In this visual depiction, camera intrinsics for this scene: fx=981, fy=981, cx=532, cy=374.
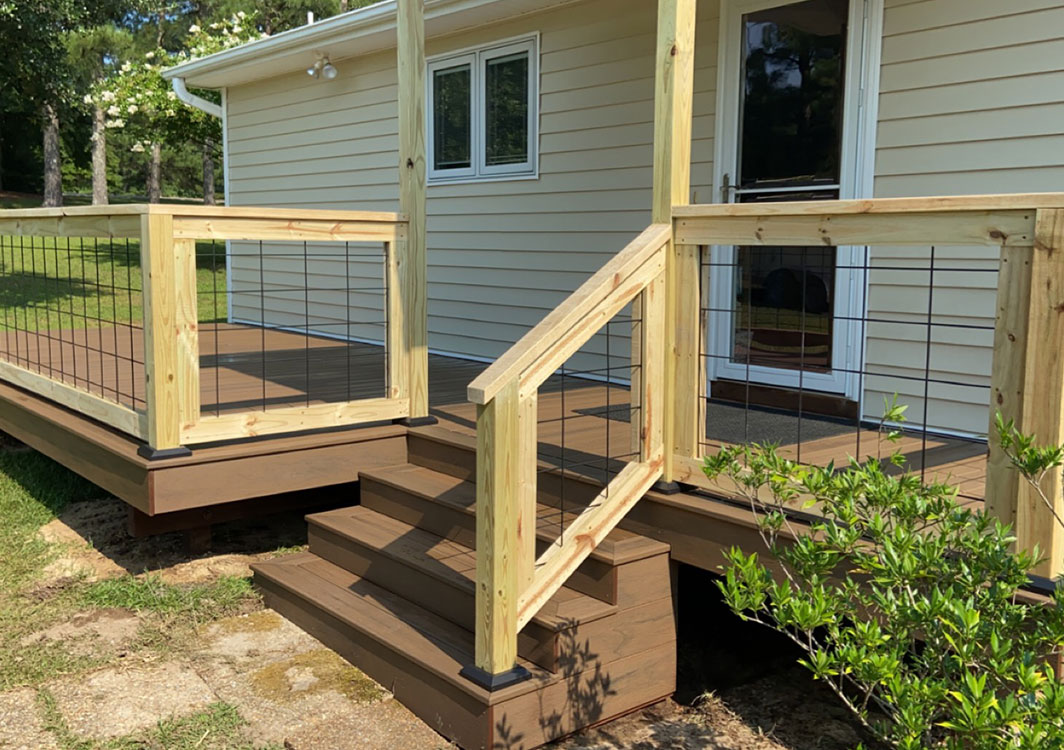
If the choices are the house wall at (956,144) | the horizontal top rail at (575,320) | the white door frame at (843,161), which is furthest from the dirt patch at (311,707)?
the house wall at (956,144)

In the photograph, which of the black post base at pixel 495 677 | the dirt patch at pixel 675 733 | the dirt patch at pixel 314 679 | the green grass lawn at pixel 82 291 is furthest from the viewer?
the green grass lawn at pixel 82 291

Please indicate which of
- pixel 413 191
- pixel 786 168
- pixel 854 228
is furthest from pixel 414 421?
pixel 854 228

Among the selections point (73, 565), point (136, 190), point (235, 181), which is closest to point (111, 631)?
point (73, 565)

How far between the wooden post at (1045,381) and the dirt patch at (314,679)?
2.06 meters

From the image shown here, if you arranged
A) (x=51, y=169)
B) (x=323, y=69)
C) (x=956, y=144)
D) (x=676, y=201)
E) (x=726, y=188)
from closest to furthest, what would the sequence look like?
1. (x=676, y=201)
2. (x=956, y=144)
3. (x=726, y=188)
4. (x=323, y=69)
5. (x=51, y=169)

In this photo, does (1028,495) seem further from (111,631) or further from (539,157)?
(539,157)

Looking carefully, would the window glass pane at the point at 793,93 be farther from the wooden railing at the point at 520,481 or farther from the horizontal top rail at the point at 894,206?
the wooden railing at the point at 520,481

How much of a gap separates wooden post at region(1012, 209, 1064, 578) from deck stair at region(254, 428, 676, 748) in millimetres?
1248

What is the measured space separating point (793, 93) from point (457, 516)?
8.88 ft

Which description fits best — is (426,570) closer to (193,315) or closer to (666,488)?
(666,488)

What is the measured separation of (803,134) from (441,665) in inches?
125

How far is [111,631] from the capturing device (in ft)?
12.3

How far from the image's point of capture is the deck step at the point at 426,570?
3.12 meters

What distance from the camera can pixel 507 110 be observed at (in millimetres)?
6738
